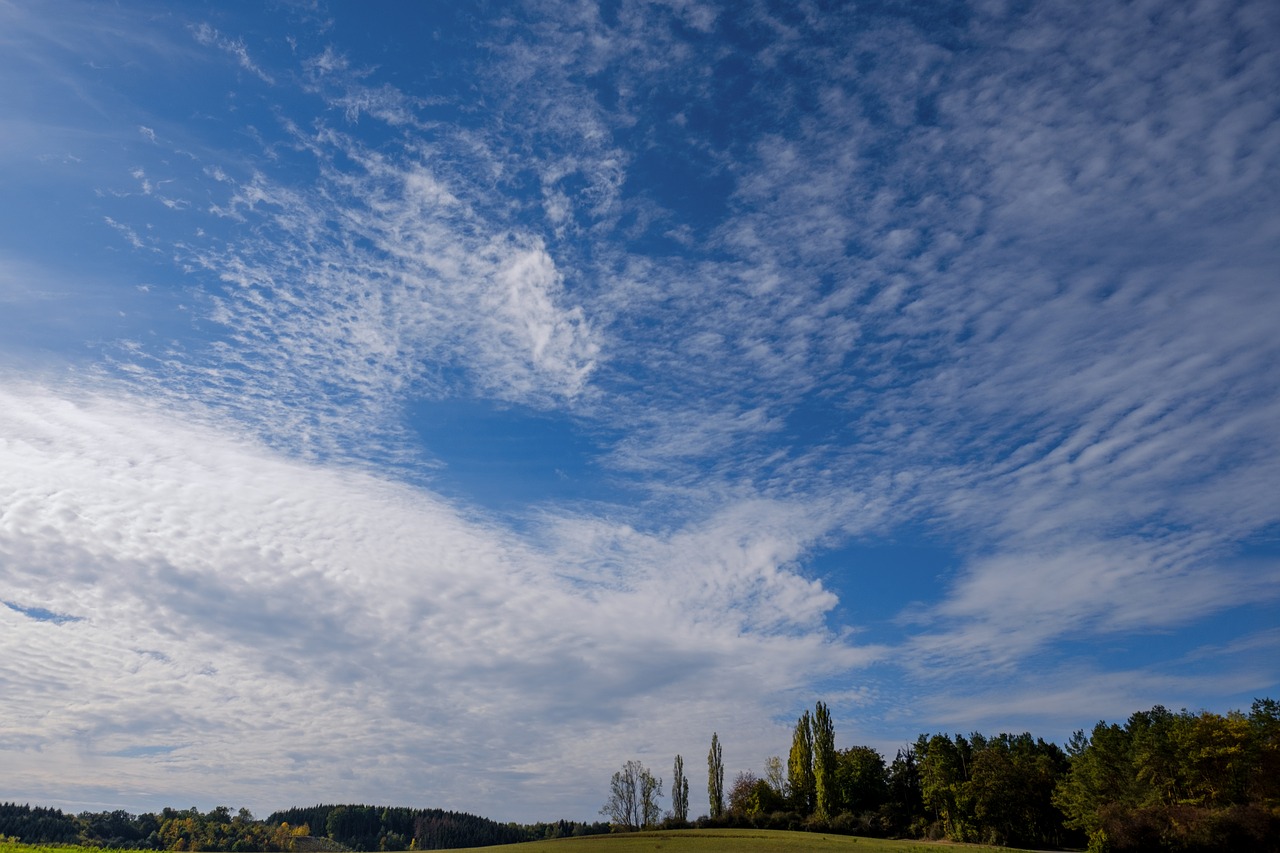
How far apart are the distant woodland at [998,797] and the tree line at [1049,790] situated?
15 cm

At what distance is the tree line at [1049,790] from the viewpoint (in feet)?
234

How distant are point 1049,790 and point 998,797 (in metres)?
11.2

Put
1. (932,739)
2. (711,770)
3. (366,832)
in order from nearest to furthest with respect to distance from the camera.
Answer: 1. (932,739)
2. (711,770)
3. (366,832)

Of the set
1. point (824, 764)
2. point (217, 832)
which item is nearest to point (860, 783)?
point (824, 764)

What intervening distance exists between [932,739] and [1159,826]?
37773 millimetres

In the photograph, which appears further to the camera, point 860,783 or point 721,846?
point 860,783

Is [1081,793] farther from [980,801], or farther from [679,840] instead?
[679,840]

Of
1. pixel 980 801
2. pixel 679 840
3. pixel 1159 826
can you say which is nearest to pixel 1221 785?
pixel 1159 826

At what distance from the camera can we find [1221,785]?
7319cm

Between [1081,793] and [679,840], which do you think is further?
[1081,793]

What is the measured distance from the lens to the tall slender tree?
113 m

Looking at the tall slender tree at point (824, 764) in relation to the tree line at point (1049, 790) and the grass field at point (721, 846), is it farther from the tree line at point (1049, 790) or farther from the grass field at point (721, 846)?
Answer: the grass field at point (721, 846)

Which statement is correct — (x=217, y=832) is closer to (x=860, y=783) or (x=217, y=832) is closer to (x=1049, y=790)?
(x=860, y=783)

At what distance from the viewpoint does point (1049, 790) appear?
99250mm
